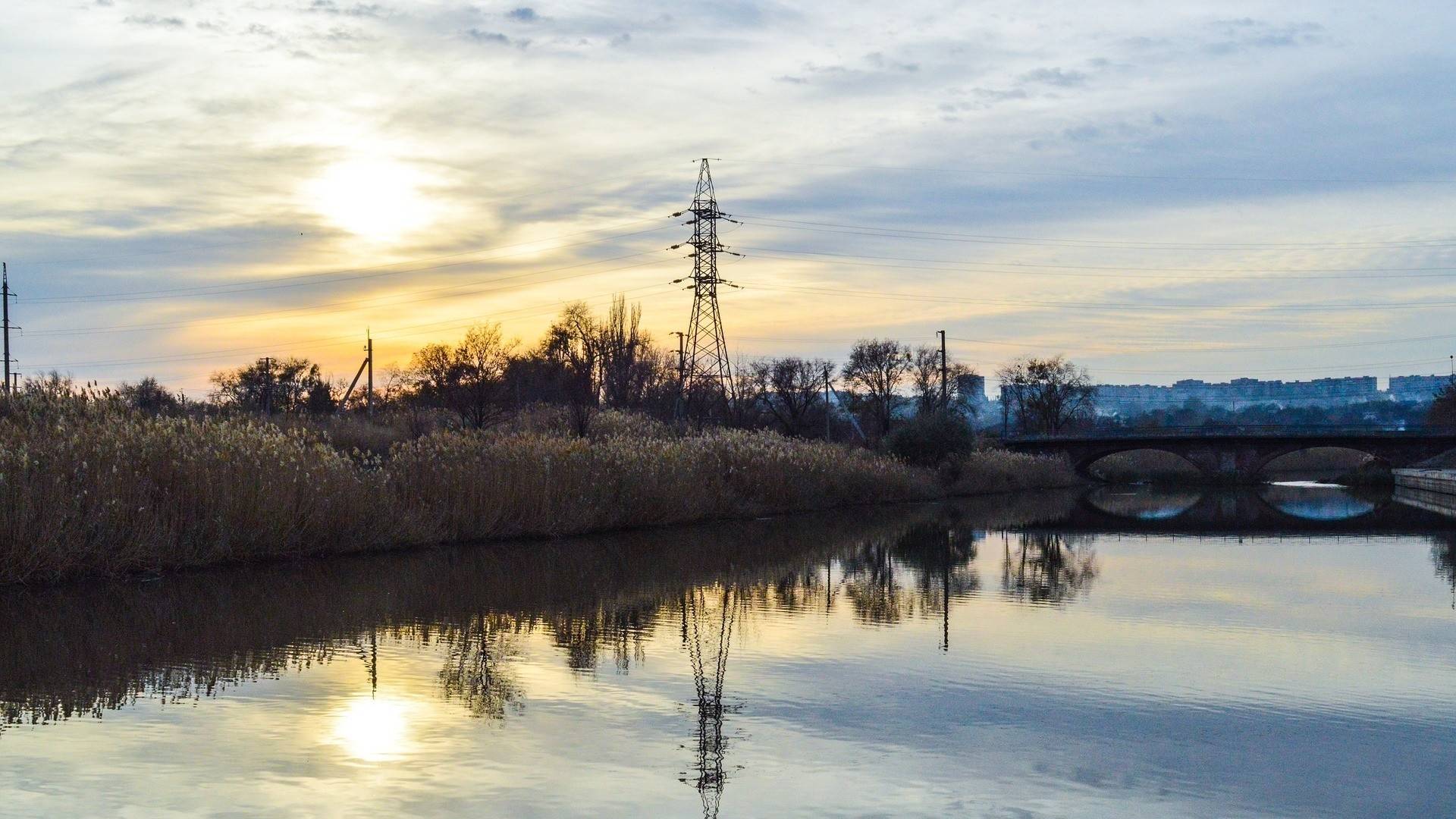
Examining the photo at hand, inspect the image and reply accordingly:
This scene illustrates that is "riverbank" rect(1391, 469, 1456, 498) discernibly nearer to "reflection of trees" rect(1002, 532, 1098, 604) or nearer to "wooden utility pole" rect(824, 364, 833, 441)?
"wooden utility pole" rect(824, 364, 833, 441)

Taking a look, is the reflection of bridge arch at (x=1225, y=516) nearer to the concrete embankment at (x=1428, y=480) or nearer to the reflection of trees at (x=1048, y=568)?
the concrete embankment at (x=1428, y=480)

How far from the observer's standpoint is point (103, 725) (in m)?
8.31

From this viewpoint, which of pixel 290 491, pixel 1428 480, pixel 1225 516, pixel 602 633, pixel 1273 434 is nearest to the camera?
pixel 602 633

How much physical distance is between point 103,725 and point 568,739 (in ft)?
10.1

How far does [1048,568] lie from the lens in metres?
21.4

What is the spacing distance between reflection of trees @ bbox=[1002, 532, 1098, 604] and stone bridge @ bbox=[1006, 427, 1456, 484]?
49.3m

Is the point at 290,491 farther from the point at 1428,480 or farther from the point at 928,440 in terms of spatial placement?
the point at 1428,480

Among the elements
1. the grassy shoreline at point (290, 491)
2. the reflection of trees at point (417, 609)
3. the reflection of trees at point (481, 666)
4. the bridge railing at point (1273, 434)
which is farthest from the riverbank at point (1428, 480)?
the reflection of trees at point (481, 666)

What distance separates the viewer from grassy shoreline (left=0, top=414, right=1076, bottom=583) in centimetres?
1545

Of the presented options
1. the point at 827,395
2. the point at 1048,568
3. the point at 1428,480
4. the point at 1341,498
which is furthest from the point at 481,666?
the point at 1428,480

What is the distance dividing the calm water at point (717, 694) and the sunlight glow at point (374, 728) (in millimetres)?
38

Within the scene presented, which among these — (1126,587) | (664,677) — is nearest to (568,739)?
(664,677)

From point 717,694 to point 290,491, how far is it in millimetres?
10705

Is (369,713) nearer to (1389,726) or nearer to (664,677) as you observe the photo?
(664,677)
